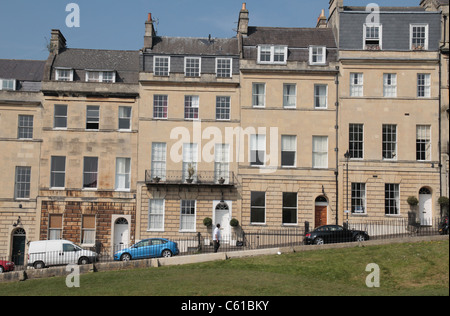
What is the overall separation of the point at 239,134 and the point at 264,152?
6.87 ft

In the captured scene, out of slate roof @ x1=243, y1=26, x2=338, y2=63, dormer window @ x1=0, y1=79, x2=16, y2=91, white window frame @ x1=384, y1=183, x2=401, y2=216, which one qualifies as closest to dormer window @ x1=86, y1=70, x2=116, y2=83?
dormer window @ x1=0, y1=79, x2=16, y2=91

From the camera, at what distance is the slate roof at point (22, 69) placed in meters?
38.7

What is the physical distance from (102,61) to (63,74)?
3.25m

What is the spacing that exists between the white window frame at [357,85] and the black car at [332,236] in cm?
1008

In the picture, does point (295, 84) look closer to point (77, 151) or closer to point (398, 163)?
point (398, 163)

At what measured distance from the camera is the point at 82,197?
117 feet

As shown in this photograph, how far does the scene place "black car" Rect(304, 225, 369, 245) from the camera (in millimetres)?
30141

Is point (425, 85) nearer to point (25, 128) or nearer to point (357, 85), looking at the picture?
point (357, 85)

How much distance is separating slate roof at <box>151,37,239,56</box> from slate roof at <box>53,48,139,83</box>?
281 centimetres

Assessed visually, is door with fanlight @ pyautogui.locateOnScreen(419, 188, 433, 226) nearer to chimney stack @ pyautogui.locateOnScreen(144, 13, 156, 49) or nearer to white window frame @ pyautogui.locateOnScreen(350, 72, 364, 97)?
white window frame @ pyautogui.locateOnScreen(350, 72, 364, 97)

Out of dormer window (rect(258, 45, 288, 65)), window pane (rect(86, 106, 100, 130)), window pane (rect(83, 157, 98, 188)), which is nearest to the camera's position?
window pane (rect(83, 157, 98, 188))

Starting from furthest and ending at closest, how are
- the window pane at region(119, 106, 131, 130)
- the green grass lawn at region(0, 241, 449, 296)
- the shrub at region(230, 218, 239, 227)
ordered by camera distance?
the window pane at region(119, 106, 131, 130) < the shrub at region(230, 218, 239, 227) < the green grass lawn at region(0, 241, 449, 296)

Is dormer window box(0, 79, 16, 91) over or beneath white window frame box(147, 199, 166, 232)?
over

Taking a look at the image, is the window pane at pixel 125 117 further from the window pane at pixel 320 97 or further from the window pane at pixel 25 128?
the window pane at pixel 320 97
